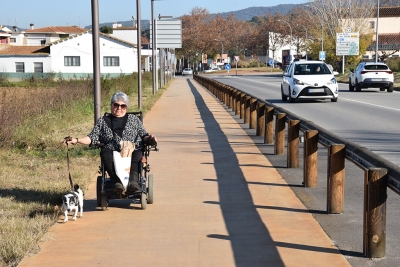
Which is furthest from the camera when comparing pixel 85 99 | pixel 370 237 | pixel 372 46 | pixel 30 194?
pixel 372 46

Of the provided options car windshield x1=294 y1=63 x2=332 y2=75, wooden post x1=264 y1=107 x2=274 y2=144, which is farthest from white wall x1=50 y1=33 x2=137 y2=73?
wooden post x1=264 y1=107 x2=274 y2=144

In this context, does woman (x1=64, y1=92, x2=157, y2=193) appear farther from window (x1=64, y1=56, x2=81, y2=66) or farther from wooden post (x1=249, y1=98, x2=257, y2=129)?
window (x1=64, y1=56, x2=81, y2=66)

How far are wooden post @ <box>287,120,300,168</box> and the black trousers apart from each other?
11.4 ft

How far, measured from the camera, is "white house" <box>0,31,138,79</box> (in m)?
77.6

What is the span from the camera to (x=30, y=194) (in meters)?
8.98

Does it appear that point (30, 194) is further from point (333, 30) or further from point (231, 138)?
point (333, 30)

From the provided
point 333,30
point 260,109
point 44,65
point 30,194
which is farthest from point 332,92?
point 333,30

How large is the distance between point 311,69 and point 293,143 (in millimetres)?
18323

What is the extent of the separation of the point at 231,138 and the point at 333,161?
7861 millimetres

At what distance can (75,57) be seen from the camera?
257ft

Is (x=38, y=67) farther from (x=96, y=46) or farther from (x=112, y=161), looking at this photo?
(x=112, y=161)

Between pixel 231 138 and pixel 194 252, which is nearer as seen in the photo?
pixel 194 252

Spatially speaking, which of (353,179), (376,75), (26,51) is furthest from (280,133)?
(26,51)

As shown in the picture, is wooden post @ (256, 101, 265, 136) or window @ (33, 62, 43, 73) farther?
window @ (33, 62, 43, 73)
